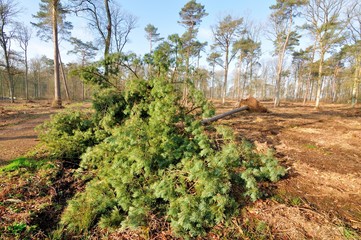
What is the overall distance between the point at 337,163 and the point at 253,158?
86.3 inches

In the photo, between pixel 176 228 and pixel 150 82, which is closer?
pixel 176 228

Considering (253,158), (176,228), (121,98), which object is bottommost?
(176,228)

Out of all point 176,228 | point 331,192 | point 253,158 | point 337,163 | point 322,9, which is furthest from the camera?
point 322,9

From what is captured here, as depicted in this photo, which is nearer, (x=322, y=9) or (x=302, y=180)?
(x=302, y=180)

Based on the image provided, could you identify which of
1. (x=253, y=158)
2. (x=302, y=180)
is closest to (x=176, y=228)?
(x=253, y=158)

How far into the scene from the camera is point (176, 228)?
2.45 meters

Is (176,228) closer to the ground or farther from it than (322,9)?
closer to the ground

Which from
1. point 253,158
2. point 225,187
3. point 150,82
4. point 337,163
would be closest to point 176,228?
point 225,187

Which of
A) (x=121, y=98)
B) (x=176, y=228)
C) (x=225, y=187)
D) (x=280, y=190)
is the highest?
(x=121, y=98)

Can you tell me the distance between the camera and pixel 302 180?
3256mm

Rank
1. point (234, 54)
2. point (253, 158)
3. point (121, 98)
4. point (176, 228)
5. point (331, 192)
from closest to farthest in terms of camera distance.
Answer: point (176, 228) → point (331, 192) → point (253, 158) → point (121, 98) → point (234, 54)

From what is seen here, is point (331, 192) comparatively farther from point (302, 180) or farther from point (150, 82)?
point (150, 82)

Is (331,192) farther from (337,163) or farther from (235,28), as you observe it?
(235,28)

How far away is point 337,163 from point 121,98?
5271 mm
